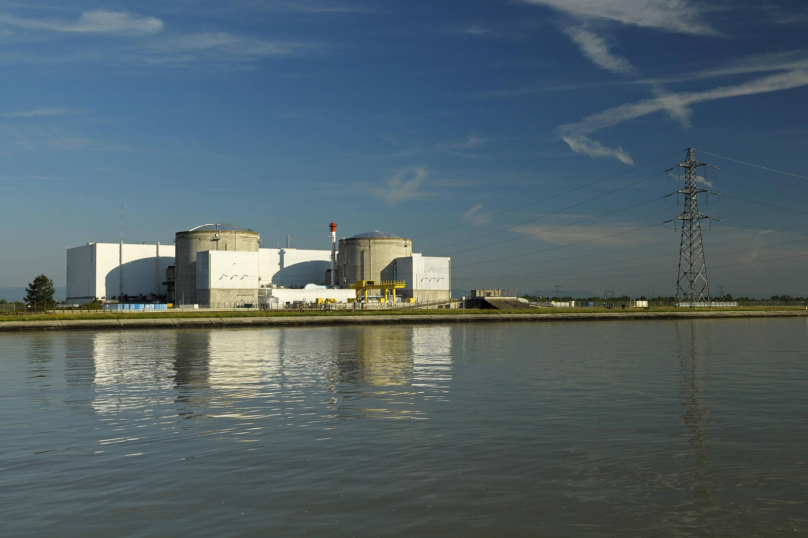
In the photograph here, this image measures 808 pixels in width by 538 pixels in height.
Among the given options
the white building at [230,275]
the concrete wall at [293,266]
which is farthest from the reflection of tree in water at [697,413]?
the concrete wall at [293,266]

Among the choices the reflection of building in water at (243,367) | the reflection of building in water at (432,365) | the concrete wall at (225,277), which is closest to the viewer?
the reflection of building in water at (243,367)

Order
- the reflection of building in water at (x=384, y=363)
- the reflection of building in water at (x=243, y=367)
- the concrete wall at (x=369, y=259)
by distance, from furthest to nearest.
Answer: the concrete wall at (x=369, y=259)
the reflection of building in water at (x=384, y=363)
the reflection of building in water at (x=243, y=367)

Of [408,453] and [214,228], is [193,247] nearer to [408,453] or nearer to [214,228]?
[214,228]

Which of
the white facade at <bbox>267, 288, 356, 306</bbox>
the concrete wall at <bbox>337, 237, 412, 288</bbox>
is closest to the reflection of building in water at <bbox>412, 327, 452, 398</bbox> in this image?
the white facade at <bbox>267, 288, 356, 306</bbox>

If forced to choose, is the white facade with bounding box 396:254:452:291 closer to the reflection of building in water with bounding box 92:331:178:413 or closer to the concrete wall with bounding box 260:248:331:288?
the concrete wall with bounding box 260:248:331:288

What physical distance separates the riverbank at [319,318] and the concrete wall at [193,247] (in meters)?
21.2

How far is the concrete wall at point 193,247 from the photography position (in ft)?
320

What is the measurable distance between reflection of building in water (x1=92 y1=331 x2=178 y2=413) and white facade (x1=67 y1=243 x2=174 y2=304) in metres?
66.7

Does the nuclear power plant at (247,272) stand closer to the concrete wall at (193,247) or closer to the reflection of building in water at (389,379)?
the concrete wall at (193,247)

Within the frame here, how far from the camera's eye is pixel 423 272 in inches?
4176

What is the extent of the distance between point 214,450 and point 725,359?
24.9 metres

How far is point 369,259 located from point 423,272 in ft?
31.5

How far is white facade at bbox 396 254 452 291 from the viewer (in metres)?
105

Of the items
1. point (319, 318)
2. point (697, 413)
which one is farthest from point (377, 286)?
point (697, 413)
